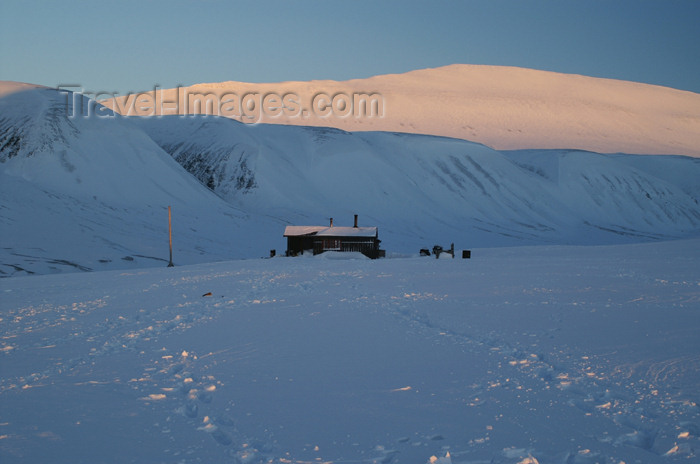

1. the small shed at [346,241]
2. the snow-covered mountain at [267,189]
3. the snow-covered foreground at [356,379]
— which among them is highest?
the snow-covered mountain at [267,189]

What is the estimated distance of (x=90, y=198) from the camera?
7200cm

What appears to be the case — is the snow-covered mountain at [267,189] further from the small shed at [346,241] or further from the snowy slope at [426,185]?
the small shed at [346,241]

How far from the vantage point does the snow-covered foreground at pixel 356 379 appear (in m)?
6.15

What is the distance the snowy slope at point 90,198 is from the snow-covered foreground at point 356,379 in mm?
37091

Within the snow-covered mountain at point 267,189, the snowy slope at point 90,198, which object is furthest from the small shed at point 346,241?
the snow-covered mountain at point 267,189

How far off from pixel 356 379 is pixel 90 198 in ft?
233

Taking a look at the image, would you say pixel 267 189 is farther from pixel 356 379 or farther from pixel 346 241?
pixel 356 379

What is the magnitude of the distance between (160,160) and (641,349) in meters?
88.6

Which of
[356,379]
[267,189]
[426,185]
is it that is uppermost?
[426,185]

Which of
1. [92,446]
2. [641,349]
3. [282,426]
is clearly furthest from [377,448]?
[641,349]

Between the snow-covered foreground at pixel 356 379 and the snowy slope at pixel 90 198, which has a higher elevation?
the snowy slope at pixel 90 198

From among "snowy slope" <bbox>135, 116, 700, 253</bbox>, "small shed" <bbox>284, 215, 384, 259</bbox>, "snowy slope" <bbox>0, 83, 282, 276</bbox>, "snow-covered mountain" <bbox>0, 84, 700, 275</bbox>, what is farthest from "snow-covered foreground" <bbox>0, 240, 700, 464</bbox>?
"snowy slope" <bbox>135, 116, 700, 253</bbox>

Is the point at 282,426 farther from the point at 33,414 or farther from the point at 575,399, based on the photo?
the point at 575,399

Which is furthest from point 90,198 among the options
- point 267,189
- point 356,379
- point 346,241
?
point 356,379
